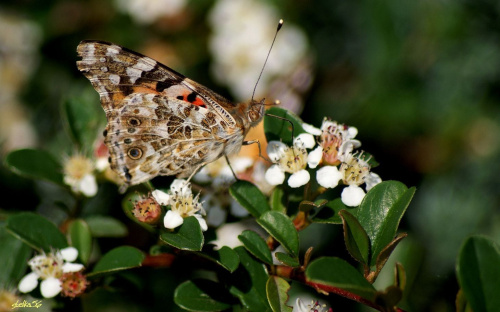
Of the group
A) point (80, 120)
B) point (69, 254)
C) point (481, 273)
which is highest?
point (481, 273)

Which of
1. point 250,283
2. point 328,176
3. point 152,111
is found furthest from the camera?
point 152,111

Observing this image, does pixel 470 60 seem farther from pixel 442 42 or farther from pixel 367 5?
pixel 367 5

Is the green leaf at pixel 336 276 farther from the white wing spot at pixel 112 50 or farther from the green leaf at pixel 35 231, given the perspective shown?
the white wing spot at pixel 112 50

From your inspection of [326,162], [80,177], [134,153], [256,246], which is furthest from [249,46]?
[256,246]

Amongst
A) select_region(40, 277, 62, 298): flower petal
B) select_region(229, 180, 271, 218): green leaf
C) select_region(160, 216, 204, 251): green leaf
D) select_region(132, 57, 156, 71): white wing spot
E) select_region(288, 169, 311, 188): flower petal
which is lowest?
select_region(40, 277, 62, 298): flower petal

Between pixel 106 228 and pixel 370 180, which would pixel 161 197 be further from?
pixel 370 180

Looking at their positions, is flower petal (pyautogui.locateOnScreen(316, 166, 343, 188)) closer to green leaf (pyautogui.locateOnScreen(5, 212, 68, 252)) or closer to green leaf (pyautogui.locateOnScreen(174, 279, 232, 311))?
green leaf (pyautogui.locateOnScreen(174, 279, 232, 311))

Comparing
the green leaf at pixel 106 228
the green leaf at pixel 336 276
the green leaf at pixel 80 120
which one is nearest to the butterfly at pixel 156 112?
the green leaf at pixel 80 120

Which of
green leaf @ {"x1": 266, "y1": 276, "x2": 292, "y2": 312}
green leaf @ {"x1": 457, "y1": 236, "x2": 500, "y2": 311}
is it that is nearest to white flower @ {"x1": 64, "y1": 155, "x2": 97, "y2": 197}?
green leaf @ {"x1": 266, "y1": 276, "x2": 292, "y2": 312}
